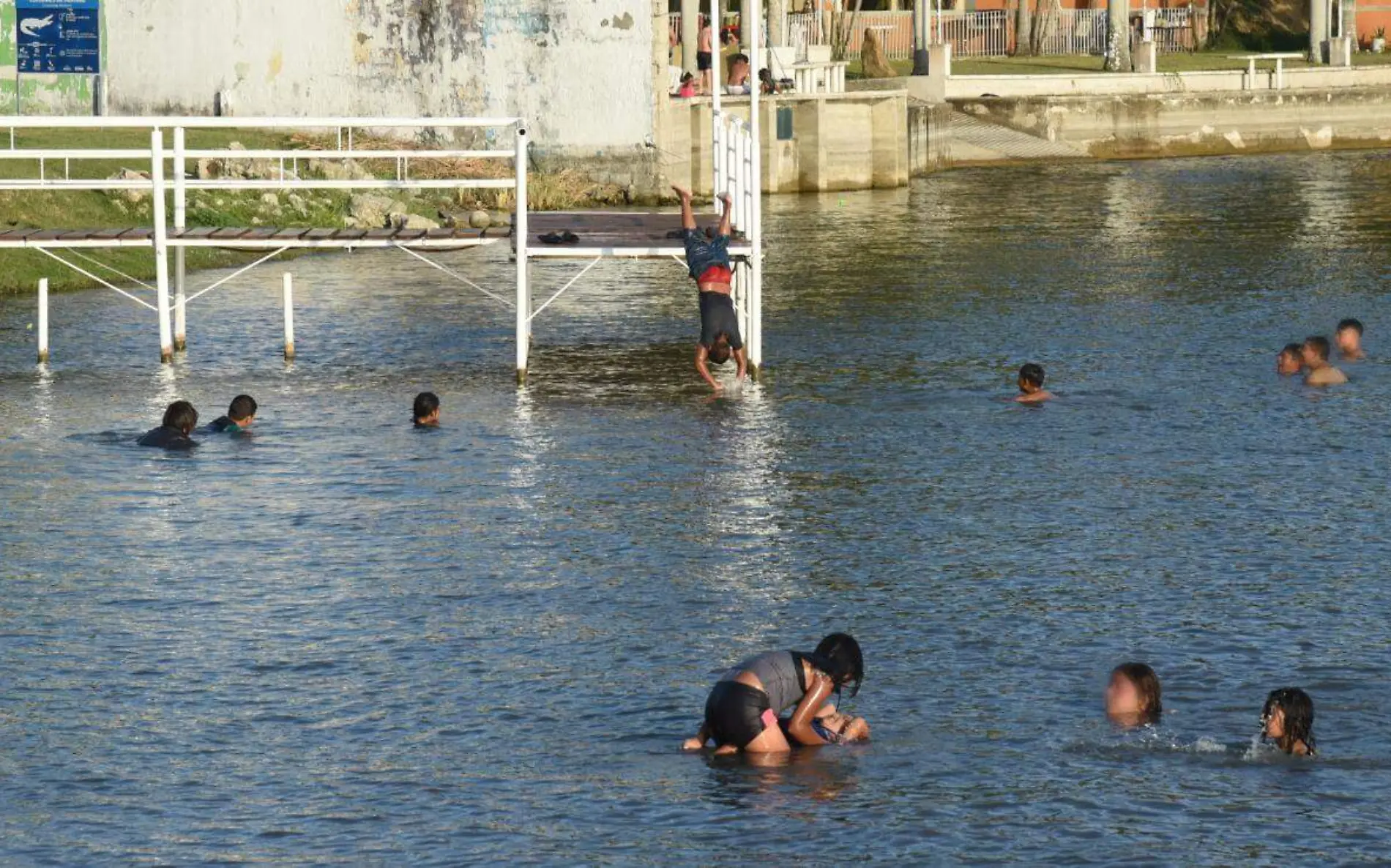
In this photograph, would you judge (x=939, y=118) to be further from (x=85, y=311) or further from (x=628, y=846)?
(x=628, y=846)

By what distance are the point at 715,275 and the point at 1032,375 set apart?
3.99 m

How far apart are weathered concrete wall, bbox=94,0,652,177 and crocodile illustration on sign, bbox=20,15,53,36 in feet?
15.9

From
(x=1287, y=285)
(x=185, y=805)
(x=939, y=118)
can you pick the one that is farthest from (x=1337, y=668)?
(x=939, y=118)

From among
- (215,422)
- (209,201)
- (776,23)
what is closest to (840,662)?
(215,422)

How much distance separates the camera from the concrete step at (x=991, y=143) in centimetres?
6756

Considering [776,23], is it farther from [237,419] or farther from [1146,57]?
[237,419]

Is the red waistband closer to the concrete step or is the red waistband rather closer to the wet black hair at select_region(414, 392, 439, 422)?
the wet black hair at select_region(414, 392, 439, 422)

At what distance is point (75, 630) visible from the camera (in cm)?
1727

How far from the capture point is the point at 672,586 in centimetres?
1847

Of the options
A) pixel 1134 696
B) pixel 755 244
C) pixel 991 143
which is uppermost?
pixel 991 143

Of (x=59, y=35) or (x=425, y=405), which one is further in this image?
(x=59, y=35)

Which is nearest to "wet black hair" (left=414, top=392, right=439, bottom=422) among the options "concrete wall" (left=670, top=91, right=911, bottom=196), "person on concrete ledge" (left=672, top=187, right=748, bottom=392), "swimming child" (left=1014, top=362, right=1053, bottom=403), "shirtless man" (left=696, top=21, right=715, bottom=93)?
"person on concrete ledge" (left=672, top=187, right=748, bottom=392)

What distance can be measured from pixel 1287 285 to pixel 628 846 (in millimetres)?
27858

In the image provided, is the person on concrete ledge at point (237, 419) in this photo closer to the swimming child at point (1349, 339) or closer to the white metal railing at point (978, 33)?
the swimming child at point (1349, 339)
